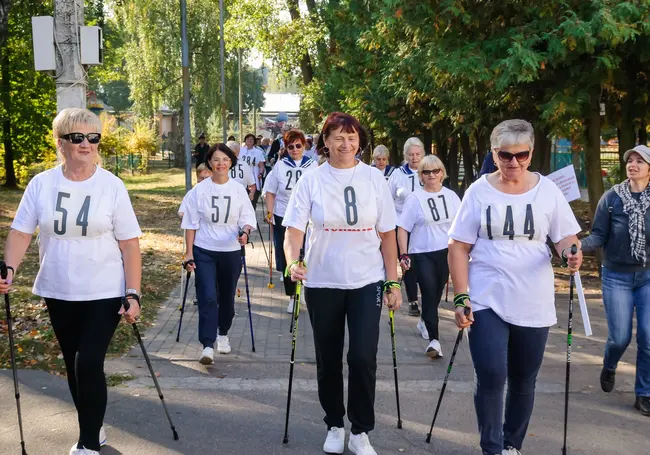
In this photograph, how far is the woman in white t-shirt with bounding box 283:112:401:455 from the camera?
4.92 m

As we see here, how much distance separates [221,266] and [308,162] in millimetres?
2942

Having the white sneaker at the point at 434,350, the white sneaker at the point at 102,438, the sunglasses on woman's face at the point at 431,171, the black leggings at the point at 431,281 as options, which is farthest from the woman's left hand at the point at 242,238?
the white sneaker at the point at 102,438

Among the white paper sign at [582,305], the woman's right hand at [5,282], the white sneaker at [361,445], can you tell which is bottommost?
the white sneaker at [361,445]

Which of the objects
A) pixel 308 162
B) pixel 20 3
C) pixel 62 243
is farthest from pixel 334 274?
pixel 20 3

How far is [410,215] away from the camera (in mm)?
7953

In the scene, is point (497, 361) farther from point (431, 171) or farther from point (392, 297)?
point (431, 171)

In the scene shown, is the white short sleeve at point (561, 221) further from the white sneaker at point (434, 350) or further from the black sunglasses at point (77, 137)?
the white sneaker at point (434, 350)

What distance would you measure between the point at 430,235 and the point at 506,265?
3.30m

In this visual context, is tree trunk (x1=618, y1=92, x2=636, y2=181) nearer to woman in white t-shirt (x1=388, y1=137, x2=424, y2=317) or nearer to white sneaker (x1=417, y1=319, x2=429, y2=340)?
woman in white t-shirt (x1=388, y1=137, x2=424, y2=317)

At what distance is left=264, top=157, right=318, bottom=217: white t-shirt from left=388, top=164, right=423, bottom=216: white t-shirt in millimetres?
1033

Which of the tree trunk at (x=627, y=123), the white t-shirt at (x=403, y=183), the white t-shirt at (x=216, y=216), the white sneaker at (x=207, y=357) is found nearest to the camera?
the white sneaker at (x=207, y=357)

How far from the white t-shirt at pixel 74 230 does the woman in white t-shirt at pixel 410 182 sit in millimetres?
5073

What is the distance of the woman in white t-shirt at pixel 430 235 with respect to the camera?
303 inches

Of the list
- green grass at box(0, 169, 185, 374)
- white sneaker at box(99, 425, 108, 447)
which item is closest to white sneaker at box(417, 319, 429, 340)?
green grass at box(0, 169, 185, 374)
